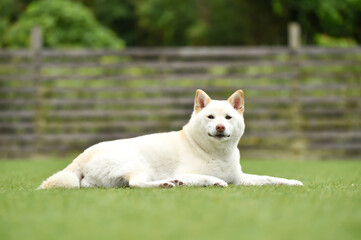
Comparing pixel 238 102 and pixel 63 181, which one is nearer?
pixel 63 181

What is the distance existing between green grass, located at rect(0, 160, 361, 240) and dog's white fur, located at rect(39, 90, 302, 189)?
0.74 feet

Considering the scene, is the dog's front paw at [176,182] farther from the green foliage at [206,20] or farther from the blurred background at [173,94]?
the green foliage at [206,20]

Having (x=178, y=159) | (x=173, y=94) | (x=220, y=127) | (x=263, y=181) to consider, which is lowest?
A: (x=173, y=94)

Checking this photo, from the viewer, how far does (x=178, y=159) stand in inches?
165

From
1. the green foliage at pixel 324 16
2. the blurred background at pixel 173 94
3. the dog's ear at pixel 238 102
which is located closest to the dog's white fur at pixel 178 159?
the dog's ear at pixel 238 102

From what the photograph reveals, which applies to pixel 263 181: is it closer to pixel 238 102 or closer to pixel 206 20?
pixel 238 102

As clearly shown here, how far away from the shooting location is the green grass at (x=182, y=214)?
225 centimetres

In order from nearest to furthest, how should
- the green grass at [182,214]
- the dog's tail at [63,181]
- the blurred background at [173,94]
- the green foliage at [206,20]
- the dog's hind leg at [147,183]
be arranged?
1. the green grass at [182,214]
2. the dog's hind leg at [147,183]
3. the dog's tail at [63,181]
4. the blurred background at [173,94]
5. the green foliage at [206,20]

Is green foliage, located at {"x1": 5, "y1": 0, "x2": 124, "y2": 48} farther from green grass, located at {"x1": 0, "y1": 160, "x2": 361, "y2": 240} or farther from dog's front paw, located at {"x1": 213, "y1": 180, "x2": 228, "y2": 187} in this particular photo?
green grass, located at {"x1": 0, "y1": 160, "x2": 361, "y2": 240}

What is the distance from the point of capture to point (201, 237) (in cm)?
215

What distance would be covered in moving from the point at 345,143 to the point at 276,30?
8.71 m

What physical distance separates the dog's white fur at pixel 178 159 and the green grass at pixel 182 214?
8.9 inches

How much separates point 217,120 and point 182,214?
59.9 inches

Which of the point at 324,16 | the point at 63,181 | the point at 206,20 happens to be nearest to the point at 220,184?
the point at 63,181
